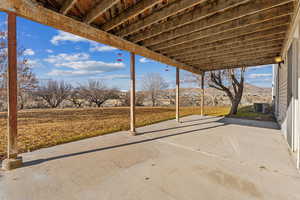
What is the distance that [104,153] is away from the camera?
264 cm

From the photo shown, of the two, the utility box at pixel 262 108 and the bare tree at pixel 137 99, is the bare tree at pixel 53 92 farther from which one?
the utility box at pixel 262 108

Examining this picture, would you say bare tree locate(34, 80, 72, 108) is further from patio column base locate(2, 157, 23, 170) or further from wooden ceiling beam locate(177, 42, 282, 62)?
wooden ceiling beam locate(177, 42, 282, 62)

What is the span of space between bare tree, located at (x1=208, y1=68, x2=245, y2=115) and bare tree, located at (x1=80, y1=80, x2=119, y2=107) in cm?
1223

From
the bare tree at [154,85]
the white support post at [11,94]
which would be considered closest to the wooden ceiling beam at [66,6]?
the white support post at [11,94]

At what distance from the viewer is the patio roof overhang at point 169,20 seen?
2193 millimetres

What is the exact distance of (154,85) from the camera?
1959 centimetres

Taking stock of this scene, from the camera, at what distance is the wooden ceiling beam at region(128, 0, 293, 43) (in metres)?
2.17

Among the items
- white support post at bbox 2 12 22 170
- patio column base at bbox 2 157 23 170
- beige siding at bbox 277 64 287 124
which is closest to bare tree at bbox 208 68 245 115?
beige siding at bbox 277 64 287 124

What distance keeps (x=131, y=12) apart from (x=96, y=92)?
590 inches

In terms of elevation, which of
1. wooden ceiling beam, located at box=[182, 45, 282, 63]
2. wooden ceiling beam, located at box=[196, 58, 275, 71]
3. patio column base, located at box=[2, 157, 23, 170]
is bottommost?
patio column base, located at box=[2, 157, 23, 170]

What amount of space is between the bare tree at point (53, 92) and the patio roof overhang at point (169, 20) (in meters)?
15.0

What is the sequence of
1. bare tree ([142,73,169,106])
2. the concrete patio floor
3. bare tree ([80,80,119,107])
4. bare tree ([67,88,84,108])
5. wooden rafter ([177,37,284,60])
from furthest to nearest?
bare tree ([142,73,169,106]), bare tree ([80,80,119,107]), bare tree ([67,88,84,108]), wooden rafter ([177,37,284,60]), the concrete patio floor

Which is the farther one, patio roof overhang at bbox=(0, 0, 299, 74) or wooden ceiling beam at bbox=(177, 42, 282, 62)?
wooden ceiling beam at bbox=(177, 42, 282, 62)

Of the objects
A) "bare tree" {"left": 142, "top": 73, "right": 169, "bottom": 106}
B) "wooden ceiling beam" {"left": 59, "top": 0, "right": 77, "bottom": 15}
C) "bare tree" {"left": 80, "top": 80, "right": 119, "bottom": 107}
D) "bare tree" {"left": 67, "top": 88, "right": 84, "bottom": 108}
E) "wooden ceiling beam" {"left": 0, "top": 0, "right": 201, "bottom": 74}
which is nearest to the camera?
"wooden ceiling beam" {"left": 0, "top": 0, "right": 201, "bottom": 74}
